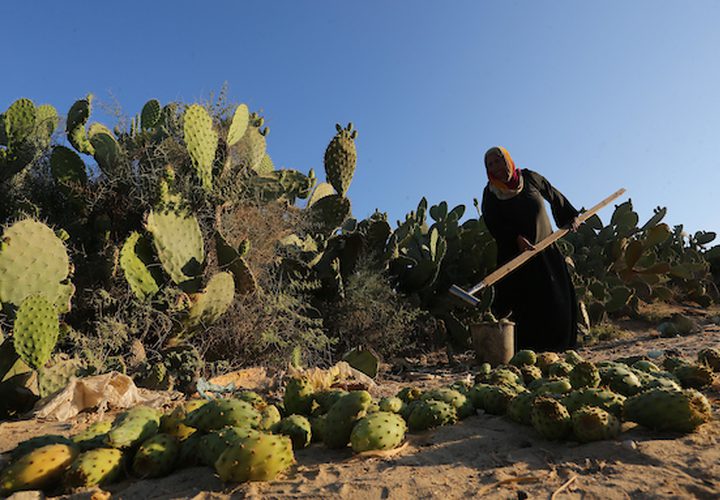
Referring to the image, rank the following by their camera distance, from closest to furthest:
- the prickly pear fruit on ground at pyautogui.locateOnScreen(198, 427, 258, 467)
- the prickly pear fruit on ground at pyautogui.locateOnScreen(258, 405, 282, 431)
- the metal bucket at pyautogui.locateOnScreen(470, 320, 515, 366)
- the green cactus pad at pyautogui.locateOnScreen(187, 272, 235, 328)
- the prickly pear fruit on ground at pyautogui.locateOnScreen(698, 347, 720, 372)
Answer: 1. the prickly pear fruit on ground at pyautogui.locateOnScreen(198, 427, 258, 467)
2. the prickly pear fruit on ground at pyautogui.locateOnScreen(258, 405, 282, 431)
3. the prickly pear fruit on ground at pyautogui.locateOnScreen(698, 347, 720, 372)
4. the green cactus pad at pyautogui.locateOnScreen(187, 272, 235, 328)
5. the metal bucket at pyautogui.locateOnScreen(470, 320, 515, 366)

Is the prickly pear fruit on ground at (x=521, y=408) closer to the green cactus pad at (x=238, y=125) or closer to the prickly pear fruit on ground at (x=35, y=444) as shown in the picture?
the prickly pear fruit on ground at (x=35, y=444)

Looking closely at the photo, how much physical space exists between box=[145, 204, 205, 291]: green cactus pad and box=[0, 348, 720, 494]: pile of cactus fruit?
4.97 feet

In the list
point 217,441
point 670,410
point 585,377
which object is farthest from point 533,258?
point 217,441

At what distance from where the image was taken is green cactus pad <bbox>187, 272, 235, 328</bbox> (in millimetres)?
3342

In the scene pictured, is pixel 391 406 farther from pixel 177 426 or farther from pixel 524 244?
pixel 524 244

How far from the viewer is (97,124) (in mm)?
4402

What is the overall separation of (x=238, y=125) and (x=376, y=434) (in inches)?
128

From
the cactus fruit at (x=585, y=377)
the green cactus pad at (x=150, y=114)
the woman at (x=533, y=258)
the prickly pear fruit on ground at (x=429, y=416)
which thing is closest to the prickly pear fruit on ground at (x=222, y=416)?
the prickly pear fruit on ground at (x=429, y=416)

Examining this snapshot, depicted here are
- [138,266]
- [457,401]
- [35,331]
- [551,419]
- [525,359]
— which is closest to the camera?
[551,419]

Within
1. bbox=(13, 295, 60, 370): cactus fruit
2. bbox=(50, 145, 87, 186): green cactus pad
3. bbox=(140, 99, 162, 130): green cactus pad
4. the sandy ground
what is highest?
bbox=(140, 99, 162, 130): green cactus pad

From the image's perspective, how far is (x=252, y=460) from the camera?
4.56 ft

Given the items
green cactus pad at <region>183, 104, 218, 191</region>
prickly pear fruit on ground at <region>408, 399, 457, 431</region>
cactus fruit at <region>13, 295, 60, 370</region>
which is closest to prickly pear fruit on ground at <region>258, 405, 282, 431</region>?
prickly pear fruit on ground at <region>408, 399, 457, 431</region>

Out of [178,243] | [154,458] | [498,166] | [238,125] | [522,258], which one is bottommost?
[154,458]

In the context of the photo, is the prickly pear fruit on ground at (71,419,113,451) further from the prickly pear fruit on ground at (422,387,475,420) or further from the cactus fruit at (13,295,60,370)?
the prickly pear fruit on ground at (422,387,475,420)
